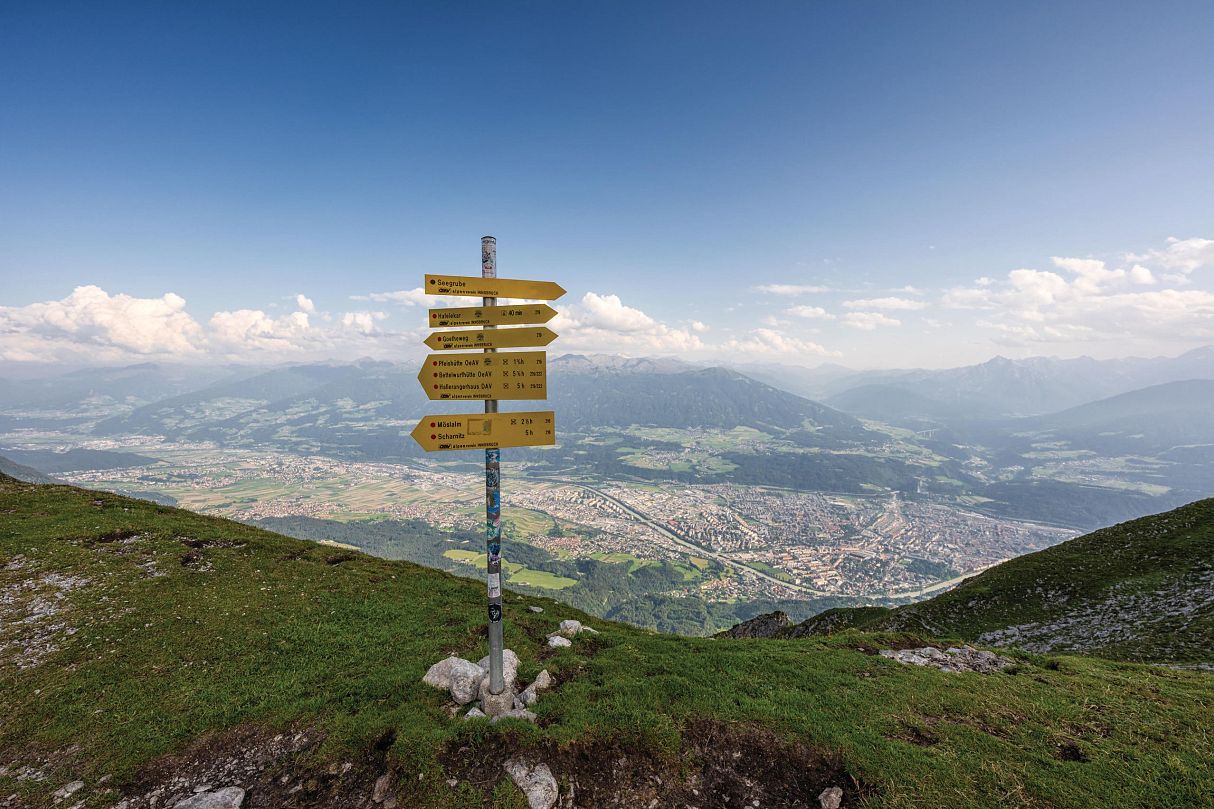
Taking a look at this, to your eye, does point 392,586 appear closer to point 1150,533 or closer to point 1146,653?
point 1146,653

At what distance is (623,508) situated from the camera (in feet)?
595

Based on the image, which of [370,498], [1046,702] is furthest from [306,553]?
[370,498]

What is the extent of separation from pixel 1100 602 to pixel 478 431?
35181 millimetres

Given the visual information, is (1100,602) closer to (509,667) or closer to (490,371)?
(509,667)

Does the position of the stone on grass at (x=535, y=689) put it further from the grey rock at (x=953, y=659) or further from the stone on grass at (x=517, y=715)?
the grey rock at (x=953, y=659)

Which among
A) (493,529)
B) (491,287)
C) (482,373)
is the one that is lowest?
(493,529)

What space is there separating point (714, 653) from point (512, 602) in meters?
9.90

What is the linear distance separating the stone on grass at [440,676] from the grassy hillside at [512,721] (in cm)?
44

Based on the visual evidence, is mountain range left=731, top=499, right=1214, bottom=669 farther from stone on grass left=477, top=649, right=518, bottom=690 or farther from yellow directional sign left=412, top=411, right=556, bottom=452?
yellow directional sign left=412, top=411, right=556, bottom=452

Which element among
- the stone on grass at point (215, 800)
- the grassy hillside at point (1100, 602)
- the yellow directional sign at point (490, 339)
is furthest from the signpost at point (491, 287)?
the grassy hillside at point (1100, 602)

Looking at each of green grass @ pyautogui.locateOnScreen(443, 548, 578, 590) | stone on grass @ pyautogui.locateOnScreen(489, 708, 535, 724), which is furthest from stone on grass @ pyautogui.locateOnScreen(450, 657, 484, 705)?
green grass @ pyautogui.locateOnScreen(443, 548, 578, 590)

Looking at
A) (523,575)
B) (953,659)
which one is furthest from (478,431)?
(523,575)

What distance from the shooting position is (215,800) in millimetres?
7926

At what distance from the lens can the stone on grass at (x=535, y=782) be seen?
8.08m
